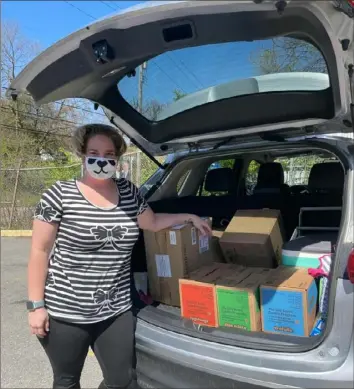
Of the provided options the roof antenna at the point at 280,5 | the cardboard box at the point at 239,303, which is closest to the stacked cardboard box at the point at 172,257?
the cardboard box at the point at 239,303

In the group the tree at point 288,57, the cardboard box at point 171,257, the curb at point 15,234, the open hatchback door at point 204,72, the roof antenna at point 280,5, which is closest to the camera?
the roof antenna at point 280,5

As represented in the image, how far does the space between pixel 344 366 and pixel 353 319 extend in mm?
184

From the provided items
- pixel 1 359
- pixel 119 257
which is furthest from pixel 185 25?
pixel 1 359

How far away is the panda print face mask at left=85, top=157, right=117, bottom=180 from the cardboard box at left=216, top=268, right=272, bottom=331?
Result: 0.83 meters

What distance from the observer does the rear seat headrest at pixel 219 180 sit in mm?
3791

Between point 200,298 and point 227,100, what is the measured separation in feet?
3.85

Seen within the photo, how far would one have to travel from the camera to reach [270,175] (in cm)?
414

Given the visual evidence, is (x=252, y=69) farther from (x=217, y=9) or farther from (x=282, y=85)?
(x=217, y=9)

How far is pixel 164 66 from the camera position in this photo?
2.26 meters

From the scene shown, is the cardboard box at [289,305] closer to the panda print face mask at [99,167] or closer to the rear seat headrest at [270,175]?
the panda print face mask at [99,167]

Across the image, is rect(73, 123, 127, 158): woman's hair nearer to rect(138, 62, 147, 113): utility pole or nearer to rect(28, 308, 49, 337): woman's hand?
rect(138, 62, 147, 113): utility pole

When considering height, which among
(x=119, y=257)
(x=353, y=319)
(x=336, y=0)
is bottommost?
(x=353, y=319)

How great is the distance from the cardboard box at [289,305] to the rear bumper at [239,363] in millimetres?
272

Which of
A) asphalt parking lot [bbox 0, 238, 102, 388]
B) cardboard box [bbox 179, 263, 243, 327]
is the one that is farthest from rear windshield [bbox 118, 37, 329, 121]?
asphalt parking lot [bbox 0, 238, 102, 388]
